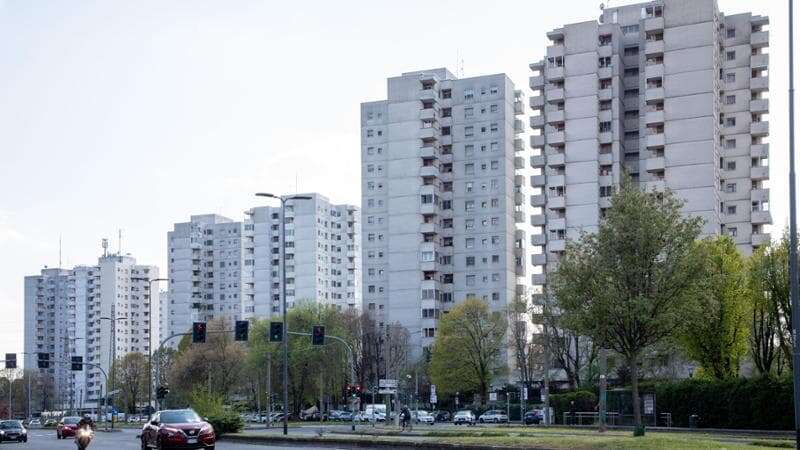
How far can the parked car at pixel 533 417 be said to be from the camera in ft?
286

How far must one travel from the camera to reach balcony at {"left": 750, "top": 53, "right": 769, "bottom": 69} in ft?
398

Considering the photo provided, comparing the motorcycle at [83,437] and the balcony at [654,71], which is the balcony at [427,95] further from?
the motorcycle at [83,437]

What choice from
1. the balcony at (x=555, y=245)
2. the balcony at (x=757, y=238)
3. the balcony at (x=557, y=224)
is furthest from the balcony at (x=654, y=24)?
the balcony at (x=555, y=245)

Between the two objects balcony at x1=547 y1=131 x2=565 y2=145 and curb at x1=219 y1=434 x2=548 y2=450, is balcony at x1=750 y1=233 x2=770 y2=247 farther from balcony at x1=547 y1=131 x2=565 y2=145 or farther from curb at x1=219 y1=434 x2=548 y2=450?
curb at x1=219 y1=434 x2=548 y2=450

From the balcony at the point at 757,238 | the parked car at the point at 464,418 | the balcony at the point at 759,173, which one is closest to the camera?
the parked car at the point at 464,418

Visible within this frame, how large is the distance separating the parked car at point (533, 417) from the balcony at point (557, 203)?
119ft

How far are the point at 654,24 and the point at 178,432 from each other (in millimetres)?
93547

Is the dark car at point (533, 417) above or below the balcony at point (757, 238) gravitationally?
below

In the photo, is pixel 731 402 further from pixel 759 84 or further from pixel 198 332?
pixel 759 84

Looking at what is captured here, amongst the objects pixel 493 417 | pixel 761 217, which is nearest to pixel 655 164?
pixel 761 217

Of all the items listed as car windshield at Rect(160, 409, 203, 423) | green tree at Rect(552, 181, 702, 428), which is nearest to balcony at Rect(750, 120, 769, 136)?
green tree at Rect(552, 181, 702, 428)

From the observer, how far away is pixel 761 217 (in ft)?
380

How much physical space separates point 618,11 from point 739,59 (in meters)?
15.8

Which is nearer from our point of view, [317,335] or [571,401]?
[317,335]
